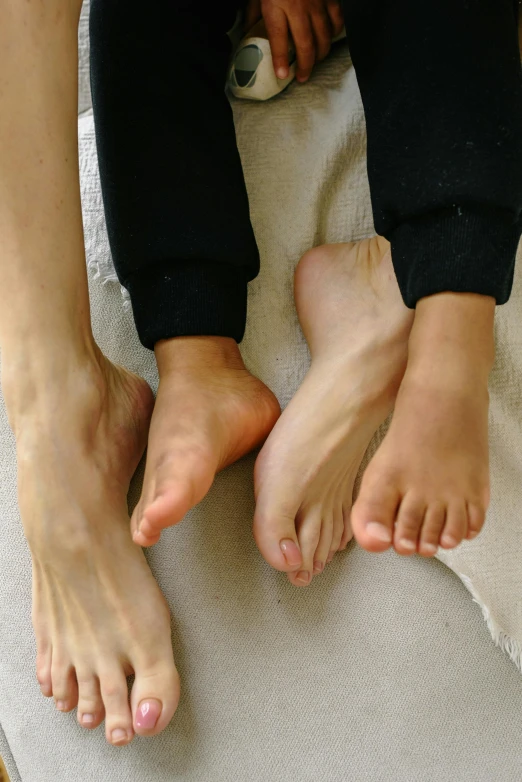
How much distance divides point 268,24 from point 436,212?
40 centimetres

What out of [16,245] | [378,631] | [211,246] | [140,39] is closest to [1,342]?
[16,245]

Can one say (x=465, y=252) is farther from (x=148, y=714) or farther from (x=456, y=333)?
(x=148, y=714)

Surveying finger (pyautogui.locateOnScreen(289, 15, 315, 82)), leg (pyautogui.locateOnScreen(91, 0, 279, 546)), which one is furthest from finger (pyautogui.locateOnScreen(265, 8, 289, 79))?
leg (pyautogui.locateOnScreen(91, 0, 279, 546))

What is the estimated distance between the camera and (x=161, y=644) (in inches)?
25.8

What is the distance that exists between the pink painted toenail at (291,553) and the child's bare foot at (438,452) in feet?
0.37

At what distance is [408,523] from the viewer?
58 centimetres

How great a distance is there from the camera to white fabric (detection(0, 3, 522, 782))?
Answer: 648mm

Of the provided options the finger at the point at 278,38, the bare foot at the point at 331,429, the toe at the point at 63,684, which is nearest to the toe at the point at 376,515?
the bare foot at the point at 331,429

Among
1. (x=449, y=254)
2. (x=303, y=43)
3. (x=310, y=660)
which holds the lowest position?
(x=310, y=660)

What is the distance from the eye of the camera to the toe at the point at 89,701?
2.15ft

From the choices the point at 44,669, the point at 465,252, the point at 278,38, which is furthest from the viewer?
the point at 278,38

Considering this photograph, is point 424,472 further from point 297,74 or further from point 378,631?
point 297,74

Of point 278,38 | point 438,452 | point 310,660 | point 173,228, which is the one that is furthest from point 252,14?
point 310,660

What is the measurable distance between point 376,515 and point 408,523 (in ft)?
0.10
